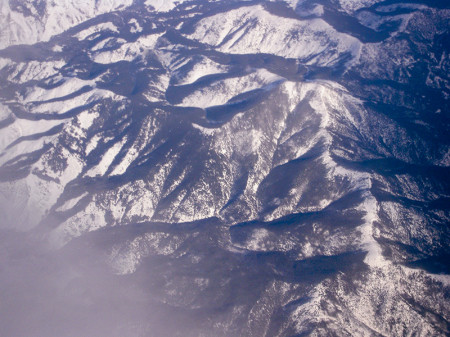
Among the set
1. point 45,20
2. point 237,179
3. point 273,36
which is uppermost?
point 45,20

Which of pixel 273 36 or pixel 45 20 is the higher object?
pixel 45 20

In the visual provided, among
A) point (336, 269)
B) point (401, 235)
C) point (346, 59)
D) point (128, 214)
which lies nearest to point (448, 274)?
point (401, 235)

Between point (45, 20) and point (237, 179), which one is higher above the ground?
point (45, 20)

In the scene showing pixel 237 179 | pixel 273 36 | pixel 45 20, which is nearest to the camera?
pixel 237 179

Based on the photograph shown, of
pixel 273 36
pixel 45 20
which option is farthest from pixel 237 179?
pixel 45 20

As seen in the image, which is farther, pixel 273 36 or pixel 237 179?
pixel 273 36

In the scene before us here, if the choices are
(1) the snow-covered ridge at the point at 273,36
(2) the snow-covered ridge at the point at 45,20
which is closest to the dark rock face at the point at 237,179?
(1) the snow-covered ridge at the point at 273,36

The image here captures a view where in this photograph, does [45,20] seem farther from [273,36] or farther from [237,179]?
[237,179]

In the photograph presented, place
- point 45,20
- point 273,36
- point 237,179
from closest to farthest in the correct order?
point 237,179
point 273,36
point 45,20

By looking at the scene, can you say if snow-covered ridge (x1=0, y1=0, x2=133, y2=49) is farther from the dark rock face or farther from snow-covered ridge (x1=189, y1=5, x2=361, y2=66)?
snow-covered ridge (x1=189, y1=5, x2=361, y2=66)

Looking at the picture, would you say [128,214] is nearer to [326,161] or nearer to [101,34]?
[326,161]
